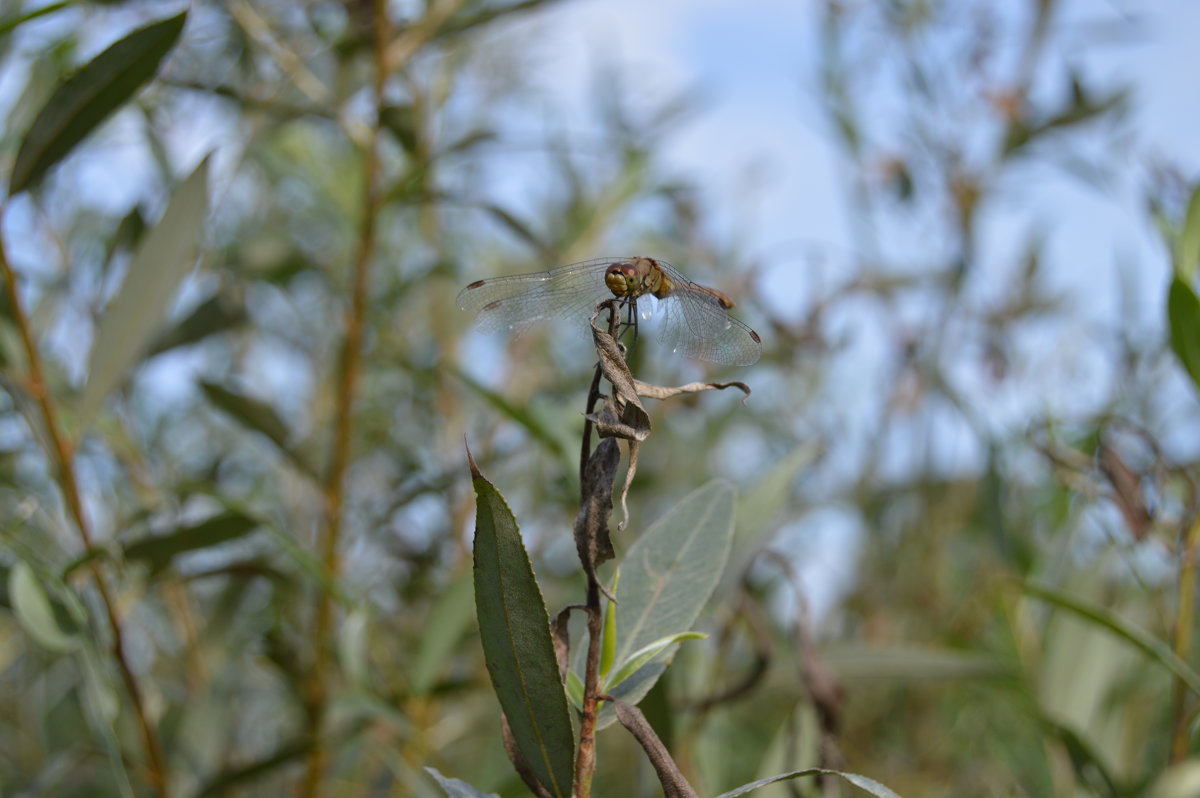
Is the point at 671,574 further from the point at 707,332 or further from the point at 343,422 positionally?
the point at 343,422

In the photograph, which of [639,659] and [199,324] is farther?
[199,324]

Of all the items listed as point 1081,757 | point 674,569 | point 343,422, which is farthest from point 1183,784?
point 343,422

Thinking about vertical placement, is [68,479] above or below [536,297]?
below

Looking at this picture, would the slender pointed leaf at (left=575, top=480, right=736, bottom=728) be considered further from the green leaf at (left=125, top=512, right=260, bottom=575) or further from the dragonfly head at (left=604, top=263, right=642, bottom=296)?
the green leaf at (left=125, top=512, right=260, bottom=575)

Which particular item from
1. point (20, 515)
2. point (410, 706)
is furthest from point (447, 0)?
point (410, 706)

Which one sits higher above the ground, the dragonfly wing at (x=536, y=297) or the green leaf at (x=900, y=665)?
the dragonfly wing at (x=536, y=297)

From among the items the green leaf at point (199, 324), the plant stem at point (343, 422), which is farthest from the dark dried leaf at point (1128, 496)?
the green leaf at point (199, 324)

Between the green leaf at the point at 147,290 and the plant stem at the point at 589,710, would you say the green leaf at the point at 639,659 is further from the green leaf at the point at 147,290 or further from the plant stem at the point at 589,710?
the green leaf at the point at 147,290
